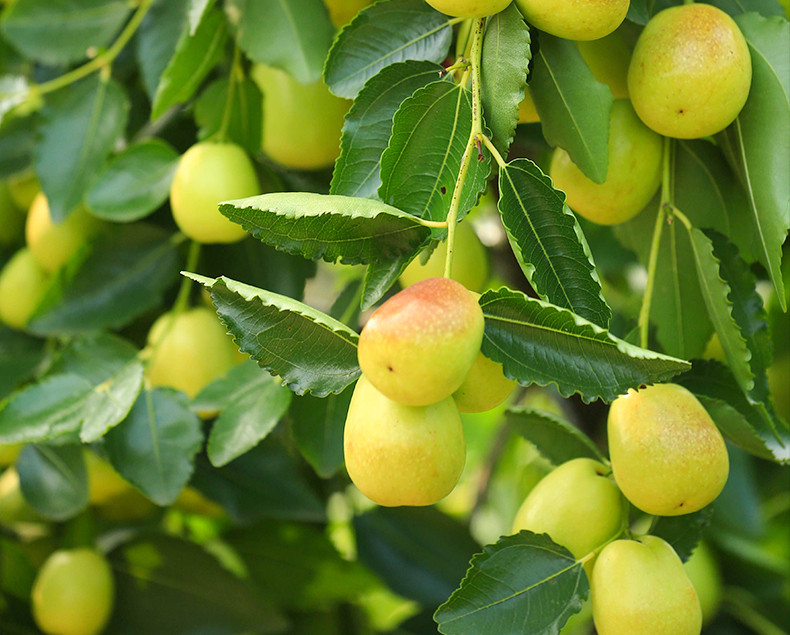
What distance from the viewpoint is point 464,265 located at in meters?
0.66

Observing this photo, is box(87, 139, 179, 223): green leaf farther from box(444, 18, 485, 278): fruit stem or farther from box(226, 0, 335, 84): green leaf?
box(444, 18, 485, 278): fruit stem

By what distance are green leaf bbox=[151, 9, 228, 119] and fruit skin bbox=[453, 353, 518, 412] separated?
1.31 feet

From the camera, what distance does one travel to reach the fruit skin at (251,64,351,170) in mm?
778

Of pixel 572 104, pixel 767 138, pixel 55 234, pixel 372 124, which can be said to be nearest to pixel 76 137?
pixel 55 234

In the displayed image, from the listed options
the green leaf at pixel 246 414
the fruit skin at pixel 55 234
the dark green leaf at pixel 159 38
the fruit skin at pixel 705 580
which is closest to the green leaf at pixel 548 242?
the green leaf at pixel 246 414

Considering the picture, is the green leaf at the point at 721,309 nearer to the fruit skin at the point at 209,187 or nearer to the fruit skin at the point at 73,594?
the fruit skin at the point at 209,187

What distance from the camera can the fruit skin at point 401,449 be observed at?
44cm

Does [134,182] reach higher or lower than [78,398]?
higher

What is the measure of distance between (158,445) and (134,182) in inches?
9.7

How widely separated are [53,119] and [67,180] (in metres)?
0.08

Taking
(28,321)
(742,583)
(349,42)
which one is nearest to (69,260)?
(28,321)

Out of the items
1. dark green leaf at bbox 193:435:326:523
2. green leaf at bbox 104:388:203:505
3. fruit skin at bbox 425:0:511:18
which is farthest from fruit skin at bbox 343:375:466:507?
dark green leaf at bbox 193:435:326:523

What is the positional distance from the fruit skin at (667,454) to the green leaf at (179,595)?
0.59 meters

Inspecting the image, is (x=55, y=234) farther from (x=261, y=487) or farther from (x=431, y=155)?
(x=431, y=155)
